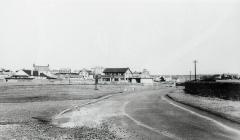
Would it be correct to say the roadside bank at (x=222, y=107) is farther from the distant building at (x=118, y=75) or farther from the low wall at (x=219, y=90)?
the distant building at (x=118, y=75)

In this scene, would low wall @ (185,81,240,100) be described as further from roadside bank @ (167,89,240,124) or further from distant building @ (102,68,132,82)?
distant building @ (102,68,132,82)

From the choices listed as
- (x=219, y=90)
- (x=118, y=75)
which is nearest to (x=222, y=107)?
(x=219, y=90)

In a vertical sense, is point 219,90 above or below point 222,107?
above

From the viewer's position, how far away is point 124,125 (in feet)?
45.4

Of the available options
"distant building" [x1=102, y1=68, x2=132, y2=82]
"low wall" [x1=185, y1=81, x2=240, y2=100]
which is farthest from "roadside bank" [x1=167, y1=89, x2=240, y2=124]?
"distant building" [x1=102, y1=68, x2=132, y2=82]

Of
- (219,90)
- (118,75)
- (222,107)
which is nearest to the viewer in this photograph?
(222,107)

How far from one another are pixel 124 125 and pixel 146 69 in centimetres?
14344

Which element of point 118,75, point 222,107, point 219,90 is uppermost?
point 118,75

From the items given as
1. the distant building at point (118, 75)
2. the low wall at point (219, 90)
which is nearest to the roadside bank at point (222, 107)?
the low wall at point (219, 90)

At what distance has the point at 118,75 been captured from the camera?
12888 cm

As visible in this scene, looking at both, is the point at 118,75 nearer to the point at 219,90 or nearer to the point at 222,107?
the point at 219,90

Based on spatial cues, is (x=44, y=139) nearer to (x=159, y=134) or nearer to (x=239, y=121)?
(x=159, y=134)

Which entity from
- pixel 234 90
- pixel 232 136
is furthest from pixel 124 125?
pixel 234 90

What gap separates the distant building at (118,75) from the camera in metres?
128
